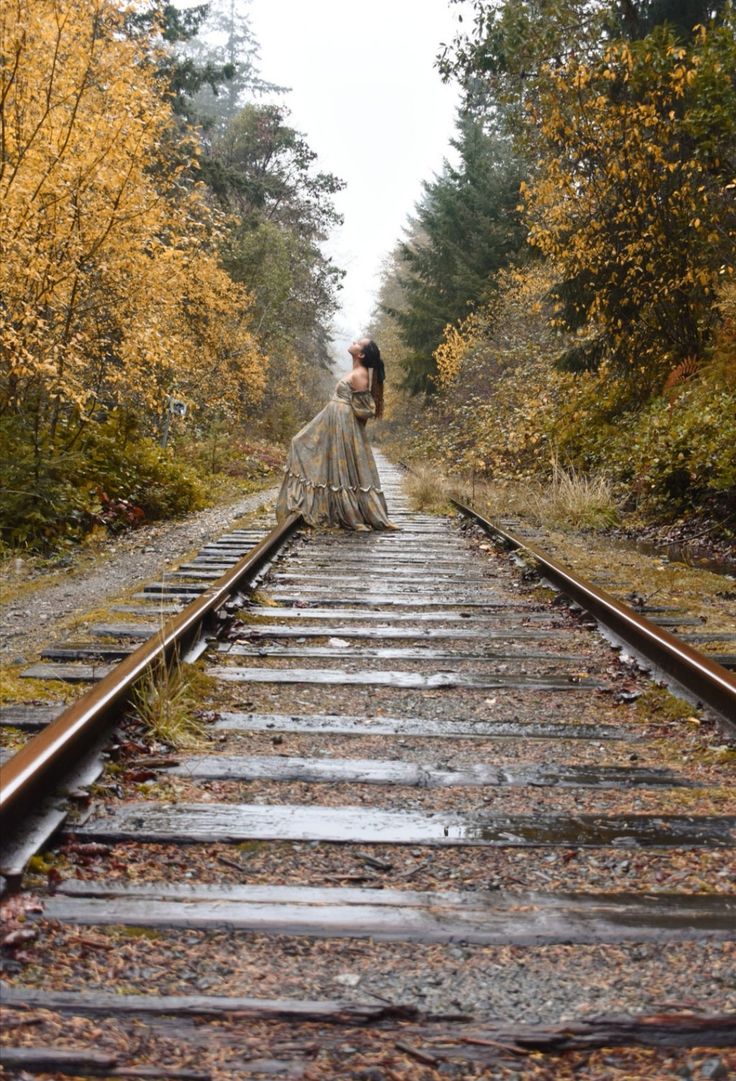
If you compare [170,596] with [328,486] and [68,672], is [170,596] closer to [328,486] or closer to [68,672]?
[68,672]

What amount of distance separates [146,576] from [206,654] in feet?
9.13

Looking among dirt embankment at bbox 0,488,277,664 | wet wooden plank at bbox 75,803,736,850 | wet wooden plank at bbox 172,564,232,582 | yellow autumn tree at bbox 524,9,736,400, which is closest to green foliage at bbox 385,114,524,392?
yellow autumn tree at bbox 524,9,736,400

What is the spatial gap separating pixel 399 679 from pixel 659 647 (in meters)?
1.20

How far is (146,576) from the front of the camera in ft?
24.0

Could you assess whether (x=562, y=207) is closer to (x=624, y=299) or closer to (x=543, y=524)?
(x=624, y=299)

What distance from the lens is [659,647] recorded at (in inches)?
176

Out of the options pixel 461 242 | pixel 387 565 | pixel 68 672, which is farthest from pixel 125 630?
pixel 461 242

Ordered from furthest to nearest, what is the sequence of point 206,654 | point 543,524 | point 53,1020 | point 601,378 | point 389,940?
1. point 601,378
2. point 543,524
3. point 206,654
4. point 389,940
5. point 53,1020

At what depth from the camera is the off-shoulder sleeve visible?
416 inches

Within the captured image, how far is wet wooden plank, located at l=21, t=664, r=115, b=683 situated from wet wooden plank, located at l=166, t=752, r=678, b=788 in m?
0.96

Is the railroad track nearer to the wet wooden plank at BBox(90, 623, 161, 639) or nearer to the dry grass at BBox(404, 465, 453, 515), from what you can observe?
the wet wooden plank at BBox(90, 623, 161, 639)

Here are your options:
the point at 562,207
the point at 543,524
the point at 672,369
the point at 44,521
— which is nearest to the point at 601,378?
the point at 672,369

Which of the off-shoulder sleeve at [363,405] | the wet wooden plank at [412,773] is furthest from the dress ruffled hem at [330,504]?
the wet wooden plank at [412,773]

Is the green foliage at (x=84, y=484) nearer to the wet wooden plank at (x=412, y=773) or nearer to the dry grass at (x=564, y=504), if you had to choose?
the dry grass at (x=564, y=504)
